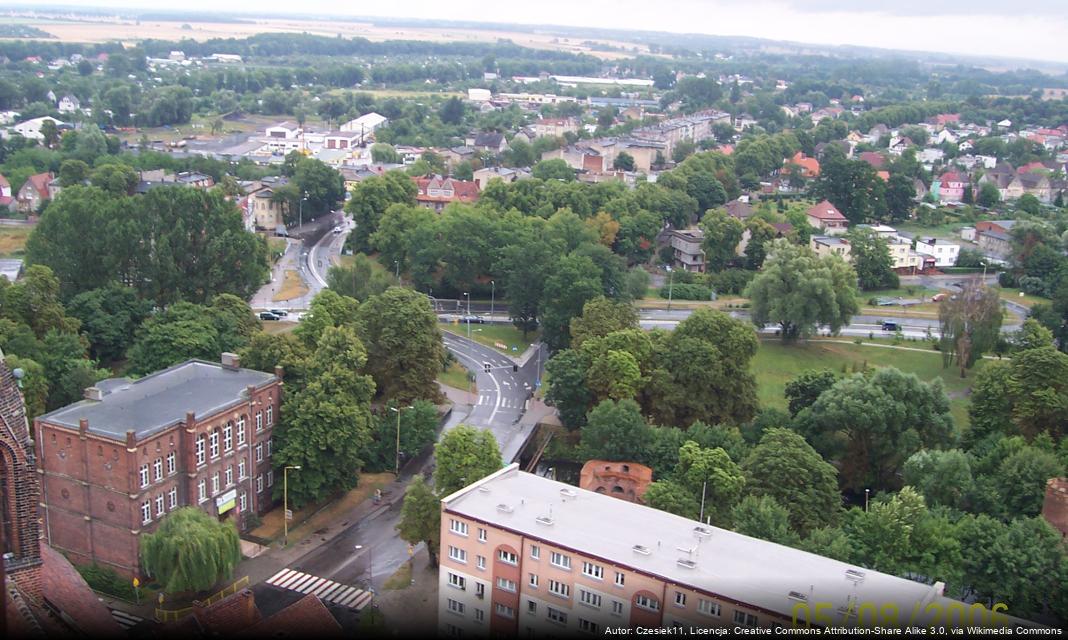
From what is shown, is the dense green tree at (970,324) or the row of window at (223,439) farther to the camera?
the dense green tree at (970,324)

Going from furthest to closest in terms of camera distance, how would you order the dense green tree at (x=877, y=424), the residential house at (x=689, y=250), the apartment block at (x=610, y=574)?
1. the residential house at (x=689, y=250)
2. the dense green tree at (x=877, y=424)
3. the apartment block at (x=610, y=574)

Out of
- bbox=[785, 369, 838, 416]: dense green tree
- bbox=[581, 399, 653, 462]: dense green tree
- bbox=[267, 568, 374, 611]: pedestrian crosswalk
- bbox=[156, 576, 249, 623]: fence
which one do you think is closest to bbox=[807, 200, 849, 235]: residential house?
bbox=[785, 369, 838, 416]: dense green tree

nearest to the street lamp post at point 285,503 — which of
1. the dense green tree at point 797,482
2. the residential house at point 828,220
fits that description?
the dense green tree at point 797,482

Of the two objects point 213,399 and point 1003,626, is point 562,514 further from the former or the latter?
point 213,399

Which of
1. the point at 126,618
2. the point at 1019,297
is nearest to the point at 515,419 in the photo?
the point at 126,618

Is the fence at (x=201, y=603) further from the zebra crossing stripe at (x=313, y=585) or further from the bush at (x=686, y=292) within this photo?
the bush at (x=686, y=292)

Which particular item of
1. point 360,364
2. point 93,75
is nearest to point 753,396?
point 360,364
